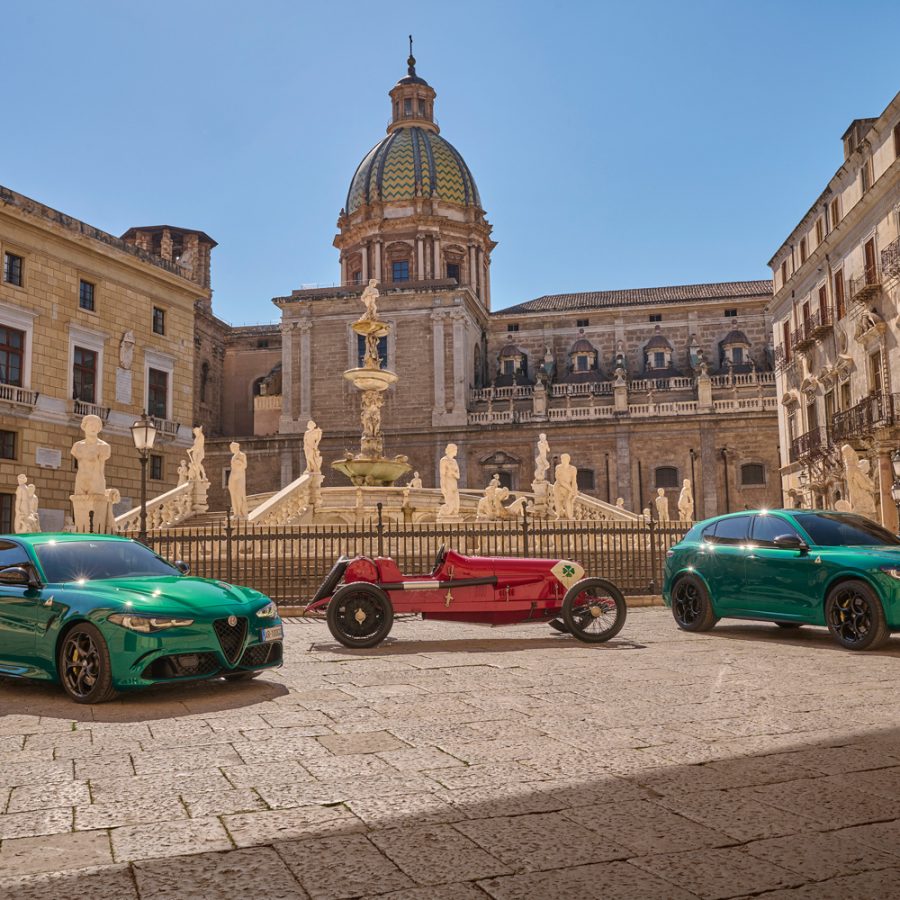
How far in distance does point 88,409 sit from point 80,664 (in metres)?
25.4

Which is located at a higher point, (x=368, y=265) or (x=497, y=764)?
(x=368, y=265)

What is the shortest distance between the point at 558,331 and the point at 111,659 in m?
50.1

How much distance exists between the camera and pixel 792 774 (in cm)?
443

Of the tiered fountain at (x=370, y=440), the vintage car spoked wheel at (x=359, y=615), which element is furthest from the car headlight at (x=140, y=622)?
the tiered fountain at (x=370, y=440)

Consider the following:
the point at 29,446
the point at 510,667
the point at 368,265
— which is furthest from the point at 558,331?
the point at 510,667

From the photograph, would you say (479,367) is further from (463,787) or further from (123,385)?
(463,787)

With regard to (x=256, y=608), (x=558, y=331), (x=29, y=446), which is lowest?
(x=256, y=608)

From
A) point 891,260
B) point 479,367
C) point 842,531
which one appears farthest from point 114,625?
point 479,367

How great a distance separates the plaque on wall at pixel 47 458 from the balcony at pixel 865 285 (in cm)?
2492

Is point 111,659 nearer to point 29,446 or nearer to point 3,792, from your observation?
point 3,792

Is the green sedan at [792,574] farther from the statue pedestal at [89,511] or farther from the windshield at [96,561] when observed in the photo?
the statue pedestal at [89,511]

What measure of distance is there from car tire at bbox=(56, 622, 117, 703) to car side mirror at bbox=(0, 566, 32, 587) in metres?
0.58

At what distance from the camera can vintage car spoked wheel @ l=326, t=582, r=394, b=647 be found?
9344mm

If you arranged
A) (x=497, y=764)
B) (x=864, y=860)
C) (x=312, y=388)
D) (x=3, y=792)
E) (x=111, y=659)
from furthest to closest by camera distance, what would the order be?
(x=312, y=388), (x=111, y=659), (x=497, y=764), (x=3, y=792), (x=864, y=860)
